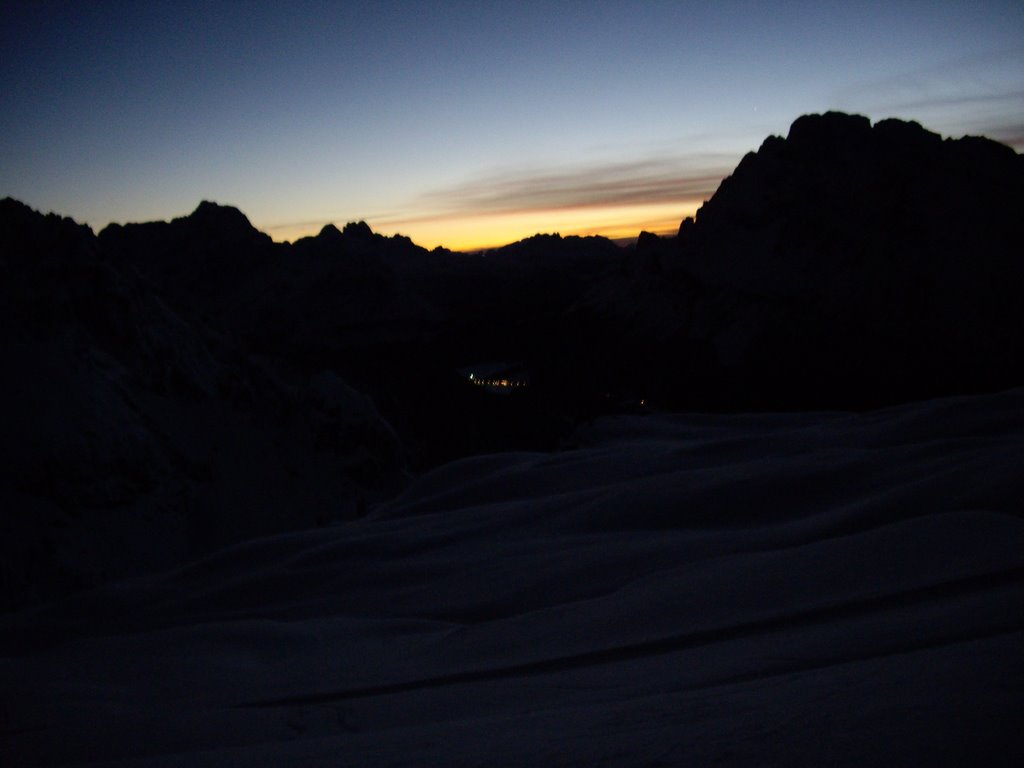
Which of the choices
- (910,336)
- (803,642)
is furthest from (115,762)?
(910,336)

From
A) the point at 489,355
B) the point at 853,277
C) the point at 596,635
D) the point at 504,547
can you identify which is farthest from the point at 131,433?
the point at 489,355

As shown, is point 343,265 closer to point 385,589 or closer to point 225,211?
point 225,211

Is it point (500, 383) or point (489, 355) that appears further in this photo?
point (489, 355)

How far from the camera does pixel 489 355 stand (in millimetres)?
46062

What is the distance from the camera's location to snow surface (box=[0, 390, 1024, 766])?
246 cm

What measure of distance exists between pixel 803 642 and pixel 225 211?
84.3 meters

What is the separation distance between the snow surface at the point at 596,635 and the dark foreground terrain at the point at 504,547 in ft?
0.08

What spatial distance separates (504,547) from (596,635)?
8.77 feet

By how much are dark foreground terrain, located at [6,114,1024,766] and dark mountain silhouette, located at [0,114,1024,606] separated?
0.09 m

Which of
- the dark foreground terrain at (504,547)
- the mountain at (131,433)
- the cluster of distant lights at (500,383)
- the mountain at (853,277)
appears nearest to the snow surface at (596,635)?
the dark foreground terrain at (504,547)

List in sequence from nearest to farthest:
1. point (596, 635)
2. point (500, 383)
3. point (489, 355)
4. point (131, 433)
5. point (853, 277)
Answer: point (596, 635) → point (131, 433) → point (853, 277) → point (500, 383) → point (489, 355)

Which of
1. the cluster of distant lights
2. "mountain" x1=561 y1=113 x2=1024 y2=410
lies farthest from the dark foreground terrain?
the cluster of distant lights

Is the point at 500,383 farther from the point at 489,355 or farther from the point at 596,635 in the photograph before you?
the point at 596,635

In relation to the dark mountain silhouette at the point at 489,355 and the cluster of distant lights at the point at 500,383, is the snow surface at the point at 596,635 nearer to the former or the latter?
the dark mountain silhouette at the point at 489,355
